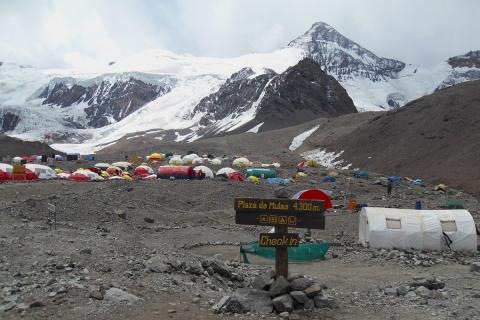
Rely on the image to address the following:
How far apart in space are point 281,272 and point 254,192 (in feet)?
102

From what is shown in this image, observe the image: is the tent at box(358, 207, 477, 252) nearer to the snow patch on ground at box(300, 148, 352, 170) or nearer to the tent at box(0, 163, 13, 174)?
the tent at box(0, 163, 13, 174)

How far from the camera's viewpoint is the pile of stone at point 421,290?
531 inches

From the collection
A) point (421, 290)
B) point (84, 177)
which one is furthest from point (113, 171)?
point (421, 290)

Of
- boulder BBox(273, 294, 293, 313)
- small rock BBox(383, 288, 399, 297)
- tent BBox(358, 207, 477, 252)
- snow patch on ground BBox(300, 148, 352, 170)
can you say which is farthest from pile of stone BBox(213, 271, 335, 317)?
snow patch on ground BBox(300, 148, 352, 170)

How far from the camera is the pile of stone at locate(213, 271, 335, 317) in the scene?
11.9 m

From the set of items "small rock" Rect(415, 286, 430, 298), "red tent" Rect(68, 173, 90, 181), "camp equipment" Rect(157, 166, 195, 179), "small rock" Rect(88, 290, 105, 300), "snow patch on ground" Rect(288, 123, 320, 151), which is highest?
"snow patch on ground" Rect(288, 123, 320, 151)

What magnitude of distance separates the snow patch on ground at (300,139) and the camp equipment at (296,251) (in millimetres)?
93615

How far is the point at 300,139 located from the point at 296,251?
101 meters

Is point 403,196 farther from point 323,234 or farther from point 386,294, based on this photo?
point 386,294

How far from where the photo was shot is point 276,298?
1230cm

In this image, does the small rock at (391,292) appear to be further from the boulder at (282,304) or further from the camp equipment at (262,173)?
the camp equipment at (262,173)

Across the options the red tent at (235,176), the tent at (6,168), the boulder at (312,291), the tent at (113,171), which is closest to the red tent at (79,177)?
the tent at (6,168)

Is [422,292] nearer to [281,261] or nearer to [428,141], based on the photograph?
[281,261]

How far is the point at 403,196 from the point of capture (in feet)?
158
